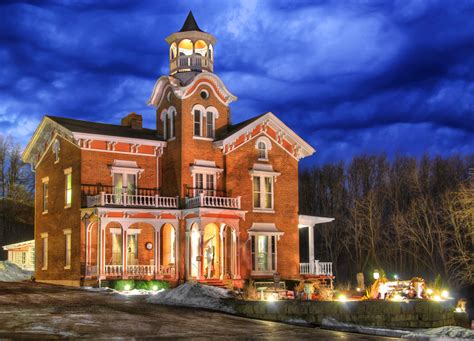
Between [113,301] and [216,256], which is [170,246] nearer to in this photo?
[216,256]

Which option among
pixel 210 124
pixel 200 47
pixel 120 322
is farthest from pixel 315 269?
pixel 120 322

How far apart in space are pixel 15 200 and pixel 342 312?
169ft

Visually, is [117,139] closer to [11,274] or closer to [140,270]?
[140,270]

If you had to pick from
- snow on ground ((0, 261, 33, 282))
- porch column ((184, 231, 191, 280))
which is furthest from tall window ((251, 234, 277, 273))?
snow on ground ((0, 261, 33, 282))

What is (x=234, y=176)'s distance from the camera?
125 ft

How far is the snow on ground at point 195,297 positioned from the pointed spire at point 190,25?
18525 mm

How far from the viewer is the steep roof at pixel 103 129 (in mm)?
35688

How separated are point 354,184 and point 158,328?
2086 inches

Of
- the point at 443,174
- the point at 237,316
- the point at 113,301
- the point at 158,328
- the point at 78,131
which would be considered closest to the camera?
the point at 158,328

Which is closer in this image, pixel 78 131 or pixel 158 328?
pixel 158 328

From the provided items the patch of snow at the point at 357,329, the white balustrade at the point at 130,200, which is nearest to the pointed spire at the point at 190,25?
the white balustrade at the point at 130,200

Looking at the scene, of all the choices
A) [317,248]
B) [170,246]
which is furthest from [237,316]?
[317,248]

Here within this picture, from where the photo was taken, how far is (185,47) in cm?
4066

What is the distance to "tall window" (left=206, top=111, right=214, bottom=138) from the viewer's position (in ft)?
126
